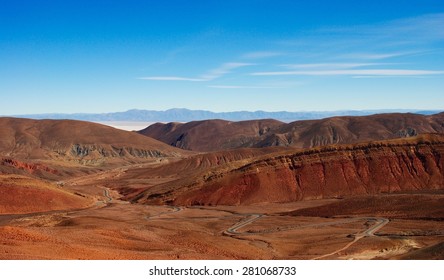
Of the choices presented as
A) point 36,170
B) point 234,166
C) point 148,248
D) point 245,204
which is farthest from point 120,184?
point 148,248

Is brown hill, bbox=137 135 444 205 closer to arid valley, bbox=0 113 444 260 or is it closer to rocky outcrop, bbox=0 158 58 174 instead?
arid valley, bbox=0 113 444 260

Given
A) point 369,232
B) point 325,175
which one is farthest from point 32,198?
point 369,232

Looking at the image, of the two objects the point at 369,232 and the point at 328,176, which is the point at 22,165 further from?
the point at 369,232

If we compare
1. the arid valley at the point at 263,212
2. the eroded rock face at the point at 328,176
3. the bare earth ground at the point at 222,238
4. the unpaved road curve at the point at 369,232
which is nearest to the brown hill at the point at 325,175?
the eroded rock face at the point at 328,176

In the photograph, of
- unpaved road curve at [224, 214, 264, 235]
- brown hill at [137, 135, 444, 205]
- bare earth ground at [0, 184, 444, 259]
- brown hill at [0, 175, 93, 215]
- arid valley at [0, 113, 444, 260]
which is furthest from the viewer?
brown hill at [137, 135, 444, 205]

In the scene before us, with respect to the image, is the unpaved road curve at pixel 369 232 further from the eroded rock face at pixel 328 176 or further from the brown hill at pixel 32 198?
the brown hill at pixel 32 198

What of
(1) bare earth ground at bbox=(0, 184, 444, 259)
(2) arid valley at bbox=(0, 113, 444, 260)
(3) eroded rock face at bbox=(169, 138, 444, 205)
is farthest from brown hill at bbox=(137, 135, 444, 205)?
(1) bare earth ground at bbox=(0, 184, 444, 259)
